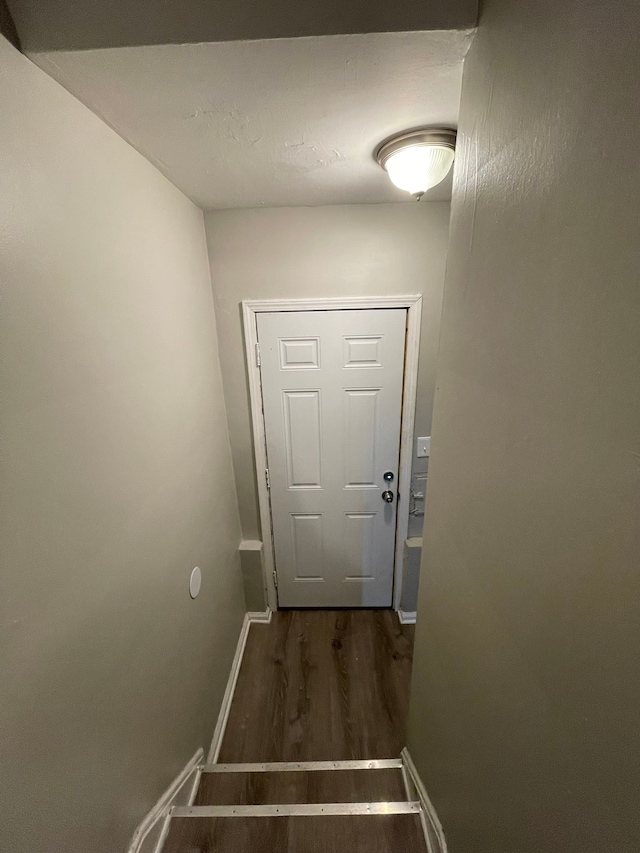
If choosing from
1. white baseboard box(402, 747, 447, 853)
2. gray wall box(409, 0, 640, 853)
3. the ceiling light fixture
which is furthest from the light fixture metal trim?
white baseboard box(402, 747, 447, 853)

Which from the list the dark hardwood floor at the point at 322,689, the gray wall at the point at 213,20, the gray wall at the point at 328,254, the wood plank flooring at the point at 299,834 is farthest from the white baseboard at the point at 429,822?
the gray wall at the point at 213,20

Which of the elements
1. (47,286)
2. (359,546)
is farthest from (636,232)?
(359,546)

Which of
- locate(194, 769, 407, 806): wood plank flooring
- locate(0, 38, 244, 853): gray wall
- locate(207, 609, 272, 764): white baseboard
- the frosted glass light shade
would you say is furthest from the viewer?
locate(207, 609, 272, 764): white baseboard

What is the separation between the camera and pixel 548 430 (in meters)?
0.51

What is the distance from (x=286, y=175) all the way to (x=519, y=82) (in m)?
1.02

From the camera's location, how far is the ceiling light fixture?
1.10m

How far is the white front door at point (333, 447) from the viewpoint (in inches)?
76.4

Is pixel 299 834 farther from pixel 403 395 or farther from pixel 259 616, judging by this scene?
pixel 403 395

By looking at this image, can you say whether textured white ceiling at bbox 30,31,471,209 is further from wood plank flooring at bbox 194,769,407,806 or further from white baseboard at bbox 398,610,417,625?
white baseboard at bbox 398,610,417,625

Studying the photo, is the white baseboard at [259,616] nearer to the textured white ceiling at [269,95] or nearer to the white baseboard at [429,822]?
the white baseboard at [429,822]

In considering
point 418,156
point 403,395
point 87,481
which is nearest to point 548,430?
point 87,481

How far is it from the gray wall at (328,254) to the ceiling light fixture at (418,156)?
1.66 feet

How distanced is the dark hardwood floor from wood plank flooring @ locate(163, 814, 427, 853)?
0.52 meters

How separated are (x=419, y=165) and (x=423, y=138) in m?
0.09
